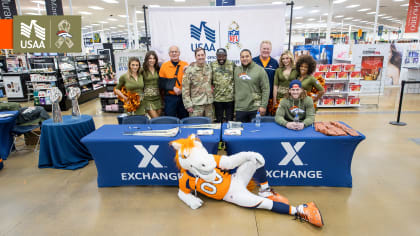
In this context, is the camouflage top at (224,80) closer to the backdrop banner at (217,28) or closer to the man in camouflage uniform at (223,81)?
the man in camouflage uniform at (223,81)

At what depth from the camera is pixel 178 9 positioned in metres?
4.11

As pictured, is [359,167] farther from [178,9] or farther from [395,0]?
[395,0]

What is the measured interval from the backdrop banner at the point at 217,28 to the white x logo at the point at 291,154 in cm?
204

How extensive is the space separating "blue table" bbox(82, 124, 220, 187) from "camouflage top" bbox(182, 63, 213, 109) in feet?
2.32

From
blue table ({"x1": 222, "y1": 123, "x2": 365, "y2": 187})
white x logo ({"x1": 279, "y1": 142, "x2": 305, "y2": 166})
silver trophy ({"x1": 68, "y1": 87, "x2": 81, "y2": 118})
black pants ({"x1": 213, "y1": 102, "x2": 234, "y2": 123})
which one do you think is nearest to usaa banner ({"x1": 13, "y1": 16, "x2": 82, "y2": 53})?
silver trophy ({"x1": 68, "y1": 87, "x2": 81, "y2": 118})

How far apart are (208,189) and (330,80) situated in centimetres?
594

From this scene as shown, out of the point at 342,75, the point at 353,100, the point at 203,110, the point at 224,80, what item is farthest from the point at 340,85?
the point at 203,110

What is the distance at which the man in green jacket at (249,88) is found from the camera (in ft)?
11.1

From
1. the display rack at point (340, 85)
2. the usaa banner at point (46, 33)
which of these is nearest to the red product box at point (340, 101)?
the display rack at point (340, 85)

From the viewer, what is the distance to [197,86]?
352cm

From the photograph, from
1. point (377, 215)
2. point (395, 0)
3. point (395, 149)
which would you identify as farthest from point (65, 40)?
point (395, 0)

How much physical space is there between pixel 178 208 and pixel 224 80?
186 centimetres

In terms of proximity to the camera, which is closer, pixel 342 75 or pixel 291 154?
pixel 291 154

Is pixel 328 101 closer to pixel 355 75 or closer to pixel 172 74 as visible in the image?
pixel 355 75
